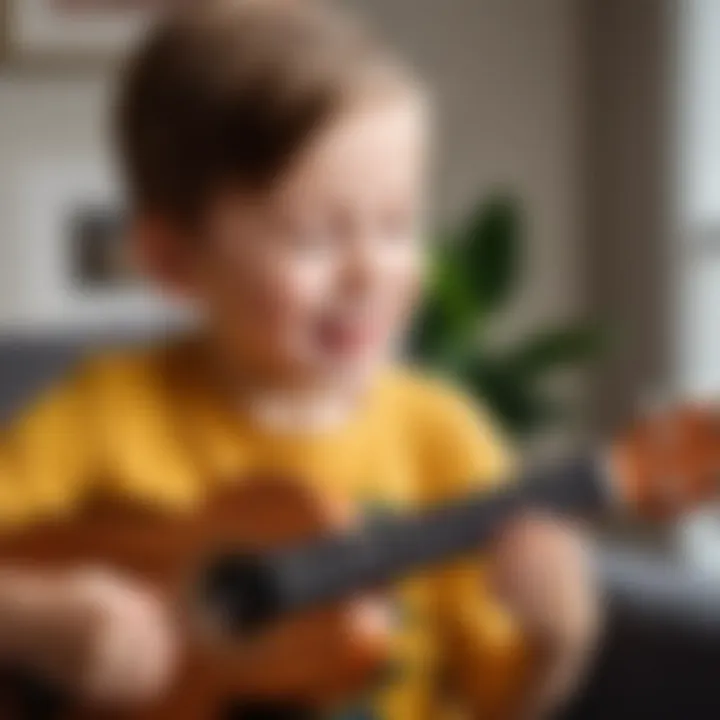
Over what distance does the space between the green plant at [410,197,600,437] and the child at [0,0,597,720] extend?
667 mm

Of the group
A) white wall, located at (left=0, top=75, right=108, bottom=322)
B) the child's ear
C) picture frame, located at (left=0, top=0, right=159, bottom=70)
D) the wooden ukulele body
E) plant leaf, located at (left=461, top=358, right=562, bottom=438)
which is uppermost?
picture frame, located at (left=0, top=0, right=159, bottom=70)

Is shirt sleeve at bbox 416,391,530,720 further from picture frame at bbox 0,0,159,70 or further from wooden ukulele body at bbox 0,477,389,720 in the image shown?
picture frame at bbox 0,0,159,70

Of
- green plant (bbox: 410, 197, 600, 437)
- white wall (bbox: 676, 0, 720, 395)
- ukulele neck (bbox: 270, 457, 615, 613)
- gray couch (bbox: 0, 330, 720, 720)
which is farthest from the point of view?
white wall (bbox: 676, 0, 720, 395)

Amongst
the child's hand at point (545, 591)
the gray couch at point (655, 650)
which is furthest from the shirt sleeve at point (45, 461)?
the gray couch at point (655, 650)

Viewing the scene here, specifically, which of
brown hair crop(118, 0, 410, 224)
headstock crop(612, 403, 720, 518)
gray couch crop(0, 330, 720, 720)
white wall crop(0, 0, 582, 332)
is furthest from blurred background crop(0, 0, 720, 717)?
headstock crop(612, 403, 720, 518)

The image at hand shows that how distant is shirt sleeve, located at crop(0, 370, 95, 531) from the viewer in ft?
2.97

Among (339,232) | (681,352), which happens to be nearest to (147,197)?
(339,232)

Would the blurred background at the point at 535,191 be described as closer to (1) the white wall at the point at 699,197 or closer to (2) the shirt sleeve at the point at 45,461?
(1) the white wall at the point at 699,197

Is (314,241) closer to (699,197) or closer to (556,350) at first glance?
(556,350)

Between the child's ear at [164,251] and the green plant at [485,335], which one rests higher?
the green plant at [485,335]

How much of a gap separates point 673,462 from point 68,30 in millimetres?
1084

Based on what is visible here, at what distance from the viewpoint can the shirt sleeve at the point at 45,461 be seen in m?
0.91

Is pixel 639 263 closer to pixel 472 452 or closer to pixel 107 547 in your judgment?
pixel 472 452

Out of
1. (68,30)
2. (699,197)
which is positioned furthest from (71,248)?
(699,197)
